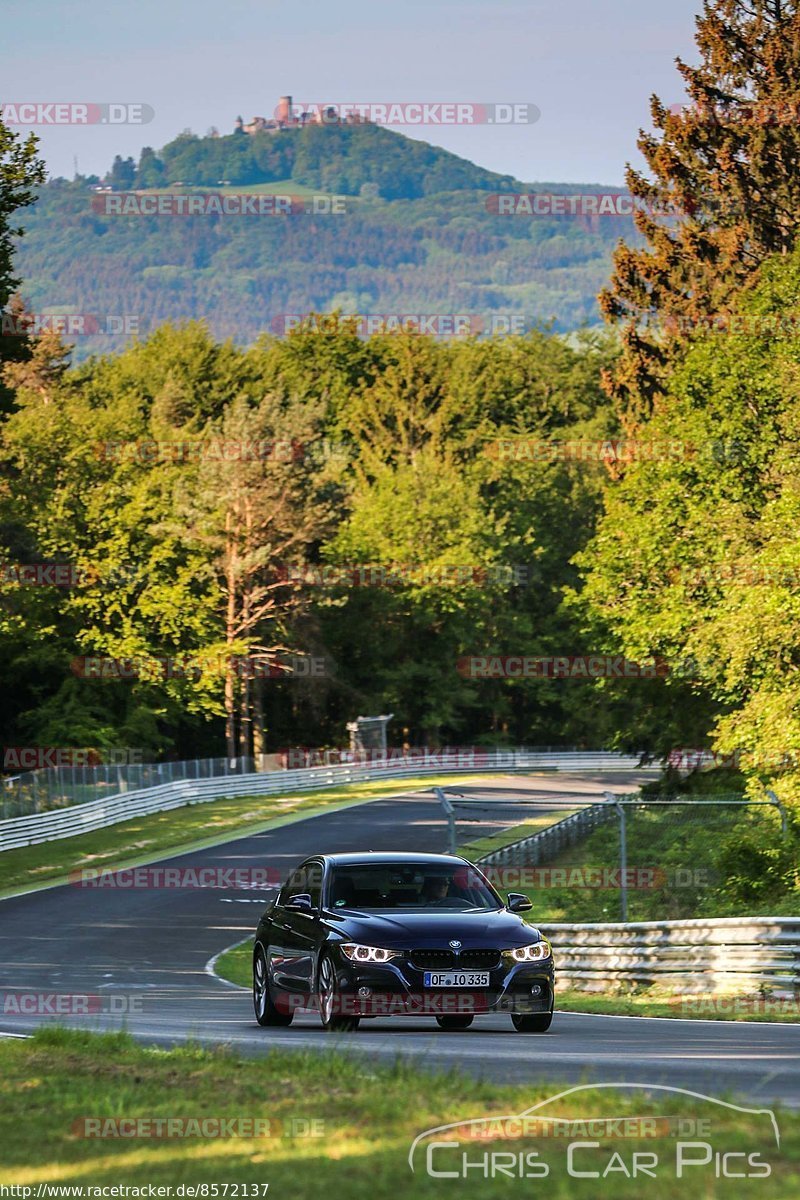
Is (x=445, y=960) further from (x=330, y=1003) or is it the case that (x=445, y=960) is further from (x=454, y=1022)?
(x=454, y=1022)

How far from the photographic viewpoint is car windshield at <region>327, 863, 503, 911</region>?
14898 mm

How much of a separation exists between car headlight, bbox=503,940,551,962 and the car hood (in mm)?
50

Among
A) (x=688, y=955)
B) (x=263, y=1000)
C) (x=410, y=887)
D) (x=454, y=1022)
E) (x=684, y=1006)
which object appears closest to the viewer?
(x=454, y=1022)

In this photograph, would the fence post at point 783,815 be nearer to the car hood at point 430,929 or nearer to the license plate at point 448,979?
the car hood at point 430,929

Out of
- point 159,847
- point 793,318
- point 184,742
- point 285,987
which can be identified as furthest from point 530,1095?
point 184,742

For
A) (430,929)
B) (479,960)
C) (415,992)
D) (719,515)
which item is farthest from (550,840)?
(415,992)

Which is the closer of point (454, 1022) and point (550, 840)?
point (454, 1022)

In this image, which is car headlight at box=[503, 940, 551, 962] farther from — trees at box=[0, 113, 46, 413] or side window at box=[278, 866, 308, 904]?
trees at box=[0, 113, 46, 413]

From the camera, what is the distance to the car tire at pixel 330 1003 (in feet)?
46.0

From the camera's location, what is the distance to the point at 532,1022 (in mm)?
14375

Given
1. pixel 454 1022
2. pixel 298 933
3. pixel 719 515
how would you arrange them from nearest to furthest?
pixel 454 1022, pixel 298 933, pixel 719 515

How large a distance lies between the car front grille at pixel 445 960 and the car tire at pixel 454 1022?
3.13ft

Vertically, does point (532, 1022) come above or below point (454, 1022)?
above

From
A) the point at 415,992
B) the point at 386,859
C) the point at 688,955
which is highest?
the point at 386,859
